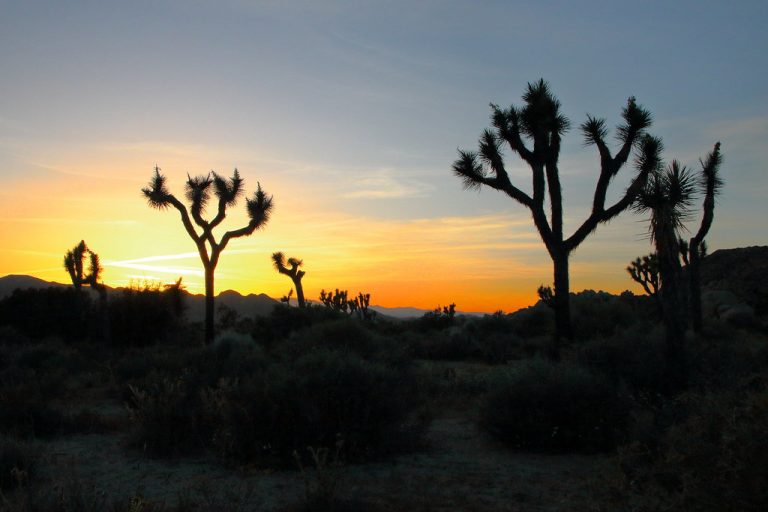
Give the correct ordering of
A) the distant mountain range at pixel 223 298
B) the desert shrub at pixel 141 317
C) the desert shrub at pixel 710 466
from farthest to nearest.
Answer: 1. the distant mountain range at pixel 223 298
2. the desert shrub at pixel 141 317
3. the desert shrub at pixel 710 466

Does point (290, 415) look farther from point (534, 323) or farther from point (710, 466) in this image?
point (534, 323)

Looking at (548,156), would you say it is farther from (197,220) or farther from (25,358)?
(25,358)

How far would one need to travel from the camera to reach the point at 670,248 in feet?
45.7

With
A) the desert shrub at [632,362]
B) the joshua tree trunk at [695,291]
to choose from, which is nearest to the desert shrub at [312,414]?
the desert shrub at [632,362]

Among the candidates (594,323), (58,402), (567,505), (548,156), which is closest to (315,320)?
(594,323)

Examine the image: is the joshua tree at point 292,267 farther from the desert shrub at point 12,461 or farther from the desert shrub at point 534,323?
the desert shrub at point 12,461

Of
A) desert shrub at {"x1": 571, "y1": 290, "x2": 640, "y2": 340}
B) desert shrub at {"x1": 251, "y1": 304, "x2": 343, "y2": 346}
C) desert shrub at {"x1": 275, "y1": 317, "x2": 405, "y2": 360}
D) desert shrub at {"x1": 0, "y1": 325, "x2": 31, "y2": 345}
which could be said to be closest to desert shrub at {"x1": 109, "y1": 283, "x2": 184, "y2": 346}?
desert shrub at {"x1": 0, "y1": 325, "x2": 31, "y2": 345}

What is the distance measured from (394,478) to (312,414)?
4.07ft

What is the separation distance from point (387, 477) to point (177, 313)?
30002 mm

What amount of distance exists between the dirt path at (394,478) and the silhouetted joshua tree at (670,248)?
466cm

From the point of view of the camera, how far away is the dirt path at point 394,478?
678 centimetres

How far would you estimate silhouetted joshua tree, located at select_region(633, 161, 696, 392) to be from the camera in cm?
1247

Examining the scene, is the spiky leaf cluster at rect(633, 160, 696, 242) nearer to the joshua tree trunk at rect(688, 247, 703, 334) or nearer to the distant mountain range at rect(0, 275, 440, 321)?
the joshua tree trunk at rect(688, 247, 703, 334)

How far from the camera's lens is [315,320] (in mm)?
28641
